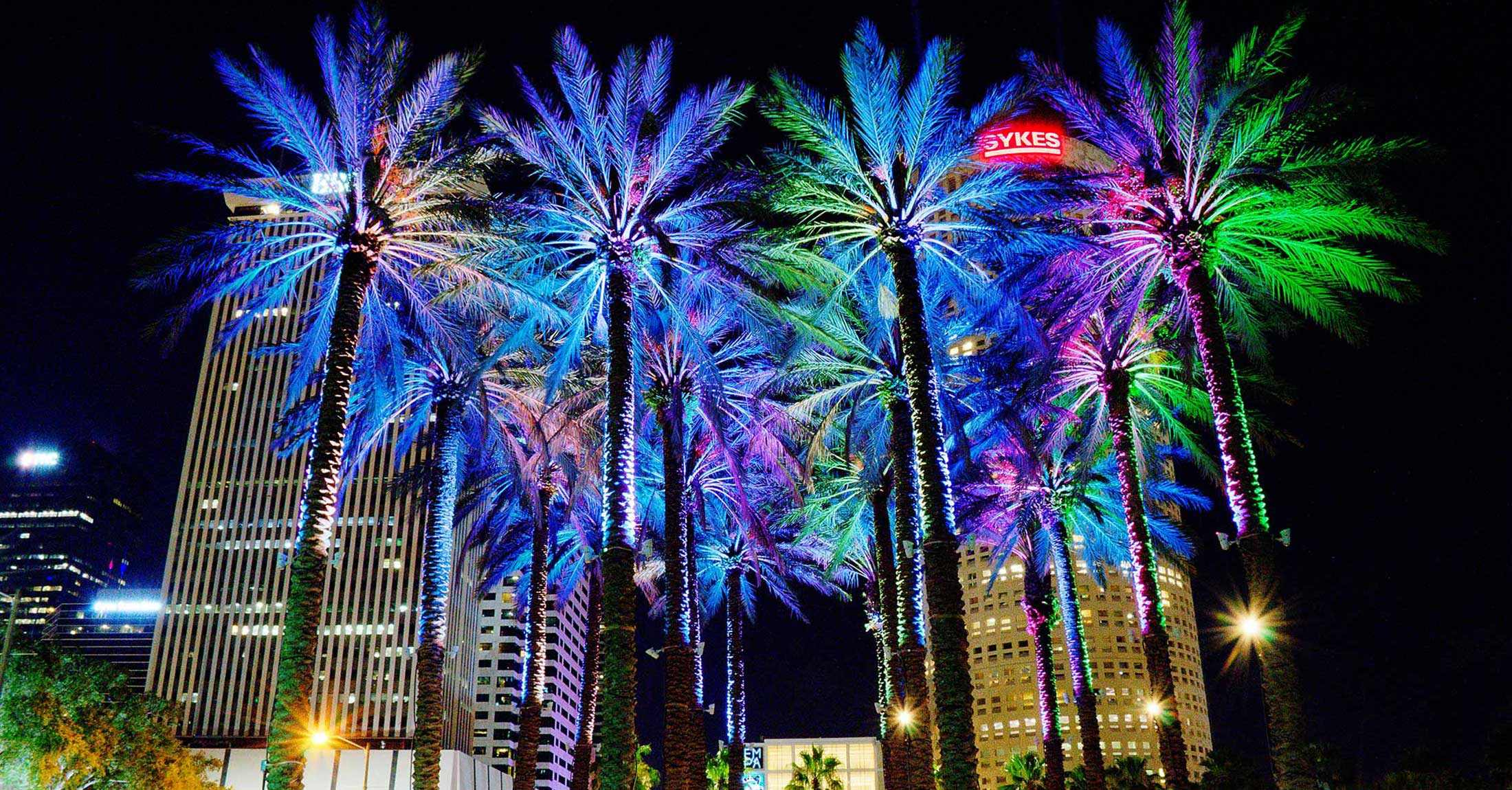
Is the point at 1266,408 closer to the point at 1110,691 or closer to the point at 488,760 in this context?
the point at 1110,691

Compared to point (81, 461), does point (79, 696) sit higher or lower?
lower

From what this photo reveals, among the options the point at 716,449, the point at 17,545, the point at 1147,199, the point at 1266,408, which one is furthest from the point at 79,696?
the point at 17,545

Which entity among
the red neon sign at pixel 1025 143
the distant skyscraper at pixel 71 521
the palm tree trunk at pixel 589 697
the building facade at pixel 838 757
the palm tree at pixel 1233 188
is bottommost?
the building facade at pixel 838 757

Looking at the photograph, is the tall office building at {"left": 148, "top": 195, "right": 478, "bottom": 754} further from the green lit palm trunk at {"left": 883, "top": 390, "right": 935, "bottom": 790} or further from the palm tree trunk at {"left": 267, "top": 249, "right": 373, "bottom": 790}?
the palm tree trunk at {"left": 267, "top": 249, "right": 373, "bottom": 790}

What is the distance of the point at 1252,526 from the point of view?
20.2m

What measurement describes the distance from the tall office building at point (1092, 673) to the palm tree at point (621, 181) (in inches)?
4243

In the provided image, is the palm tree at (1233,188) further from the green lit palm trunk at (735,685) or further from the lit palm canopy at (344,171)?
the green lit palm trunk at (735,685)

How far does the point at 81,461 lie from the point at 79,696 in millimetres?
143779

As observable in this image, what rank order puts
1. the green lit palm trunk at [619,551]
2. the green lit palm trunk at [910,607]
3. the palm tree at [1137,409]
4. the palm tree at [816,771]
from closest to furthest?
the green lit palm trunk at [619,551], the green lit palm trunk at [910,607], the palm tree at [1137,409], the palm tree at [816,771]

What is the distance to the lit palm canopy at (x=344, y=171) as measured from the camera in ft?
75.0

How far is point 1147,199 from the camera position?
23.1 m

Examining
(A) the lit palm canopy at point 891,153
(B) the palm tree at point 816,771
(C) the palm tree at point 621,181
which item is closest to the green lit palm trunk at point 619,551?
(C) the palm tree at point 621,181

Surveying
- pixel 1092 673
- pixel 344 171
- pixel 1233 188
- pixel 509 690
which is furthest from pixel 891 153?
pixel 509 690

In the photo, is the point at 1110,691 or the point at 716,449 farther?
the point at 1110,691
